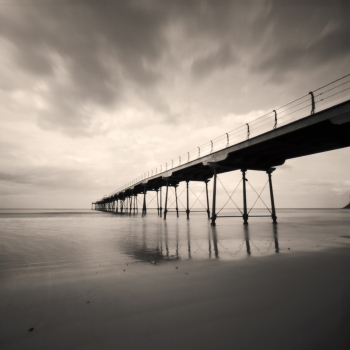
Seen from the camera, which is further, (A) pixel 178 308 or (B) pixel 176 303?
(B) pixel 176 303

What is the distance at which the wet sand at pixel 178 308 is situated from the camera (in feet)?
6.44

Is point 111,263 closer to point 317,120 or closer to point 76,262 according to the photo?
point 76,262

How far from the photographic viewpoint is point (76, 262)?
4941mm

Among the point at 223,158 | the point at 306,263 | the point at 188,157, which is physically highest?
the point at 188,157

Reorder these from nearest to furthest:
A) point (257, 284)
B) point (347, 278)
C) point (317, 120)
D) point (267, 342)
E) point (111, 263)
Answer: point (267, 342), point (257, 284), point (347, 278), point (111, 263), point (317, 120)

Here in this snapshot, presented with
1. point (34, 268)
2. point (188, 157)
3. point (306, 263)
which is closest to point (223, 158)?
point (188, 157)

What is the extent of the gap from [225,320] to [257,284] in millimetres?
1410

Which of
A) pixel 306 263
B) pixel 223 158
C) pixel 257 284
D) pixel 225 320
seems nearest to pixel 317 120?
pixel 223 158

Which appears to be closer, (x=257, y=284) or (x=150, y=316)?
(x=150, y=316)

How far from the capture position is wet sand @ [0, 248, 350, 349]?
1964mm

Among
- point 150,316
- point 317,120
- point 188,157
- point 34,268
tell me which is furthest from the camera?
point 188,157

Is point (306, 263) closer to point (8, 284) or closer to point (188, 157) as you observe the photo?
point (8, 284)

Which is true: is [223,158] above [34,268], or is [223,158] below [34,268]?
above

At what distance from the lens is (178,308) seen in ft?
8.46
